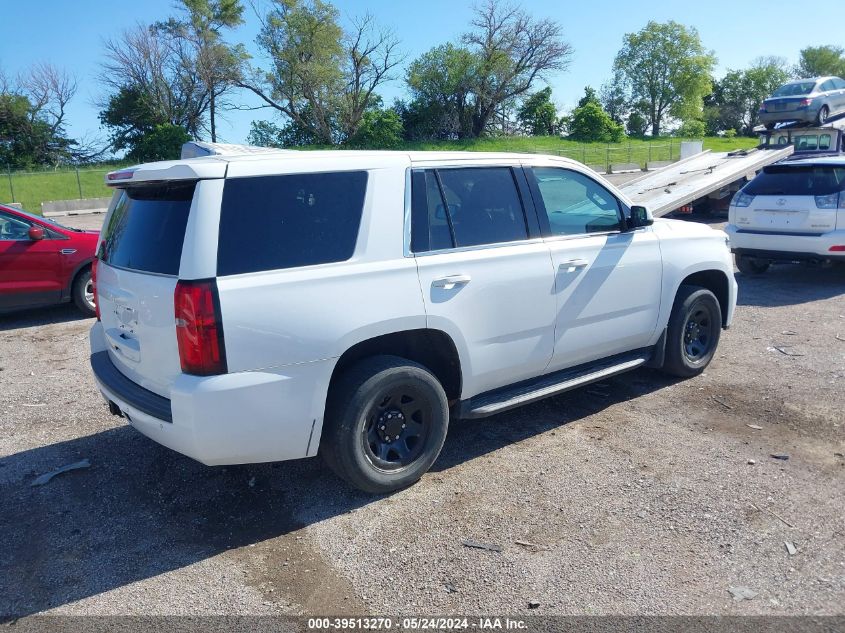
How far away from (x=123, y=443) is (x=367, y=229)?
8.29ft

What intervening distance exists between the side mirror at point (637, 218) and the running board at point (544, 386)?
3.30 ft

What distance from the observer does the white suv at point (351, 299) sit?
3518mm

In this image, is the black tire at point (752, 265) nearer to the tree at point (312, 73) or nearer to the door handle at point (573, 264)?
the door handle at point (573, 264)

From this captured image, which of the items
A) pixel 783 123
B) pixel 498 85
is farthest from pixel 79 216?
pixel 498 85

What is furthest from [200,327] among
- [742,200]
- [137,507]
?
[742,200]

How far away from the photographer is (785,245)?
979cm

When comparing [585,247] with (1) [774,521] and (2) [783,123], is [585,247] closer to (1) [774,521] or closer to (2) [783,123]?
(1) [774,521]

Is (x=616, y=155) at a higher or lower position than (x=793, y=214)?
higher

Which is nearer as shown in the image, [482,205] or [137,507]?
[137,507]

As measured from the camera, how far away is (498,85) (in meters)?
53.4

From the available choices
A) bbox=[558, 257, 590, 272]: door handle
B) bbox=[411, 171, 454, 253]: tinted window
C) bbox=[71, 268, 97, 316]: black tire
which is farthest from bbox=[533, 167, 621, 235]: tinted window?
bbox=[71, 268, 97, 316]: black tire

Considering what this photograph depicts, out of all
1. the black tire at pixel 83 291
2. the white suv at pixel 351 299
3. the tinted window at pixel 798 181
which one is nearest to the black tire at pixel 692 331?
the white suv at pixel 351 299

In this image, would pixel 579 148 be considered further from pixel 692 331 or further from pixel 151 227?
pixel 151 227

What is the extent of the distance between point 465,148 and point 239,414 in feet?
144
